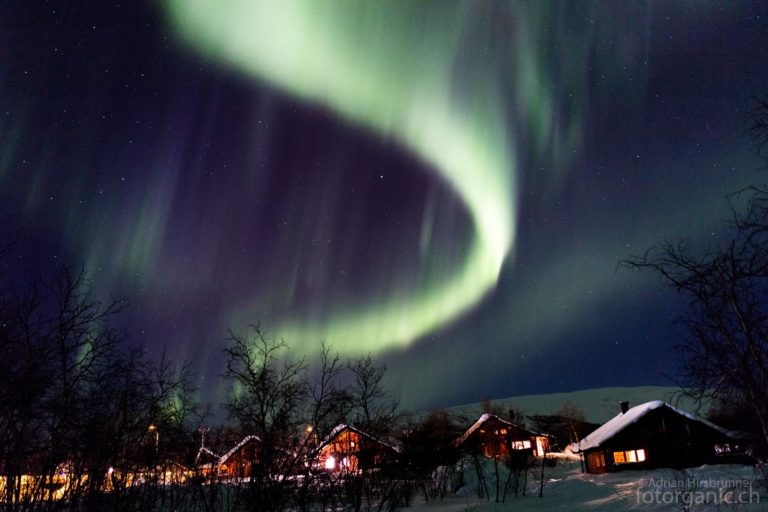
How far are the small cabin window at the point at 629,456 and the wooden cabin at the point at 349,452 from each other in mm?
25450

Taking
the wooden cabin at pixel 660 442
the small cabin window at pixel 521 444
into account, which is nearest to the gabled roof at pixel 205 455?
the wooden cabin at pixel 660 442

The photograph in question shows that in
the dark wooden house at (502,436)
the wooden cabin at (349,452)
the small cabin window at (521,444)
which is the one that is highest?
the wooden cabin at (349,452)

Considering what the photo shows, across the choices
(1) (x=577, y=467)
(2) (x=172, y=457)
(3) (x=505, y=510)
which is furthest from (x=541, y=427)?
(2) (x=172, y=457)

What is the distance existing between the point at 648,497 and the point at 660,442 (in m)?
33.3

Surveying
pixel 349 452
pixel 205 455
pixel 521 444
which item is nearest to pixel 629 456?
pixel 521 444

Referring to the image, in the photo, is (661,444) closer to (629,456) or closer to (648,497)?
(629,456)

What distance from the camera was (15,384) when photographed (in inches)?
361

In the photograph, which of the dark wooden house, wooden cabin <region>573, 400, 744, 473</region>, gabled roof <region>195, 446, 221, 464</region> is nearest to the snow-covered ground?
gabled roof <region>195, 446, 221, 464</region>

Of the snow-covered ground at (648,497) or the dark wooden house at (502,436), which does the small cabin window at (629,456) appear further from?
the snow-covered ground at (648,497)

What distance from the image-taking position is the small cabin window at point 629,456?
156 feet

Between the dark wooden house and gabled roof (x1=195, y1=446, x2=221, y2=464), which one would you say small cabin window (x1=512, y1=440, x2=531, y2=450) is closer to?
the dark wooden house

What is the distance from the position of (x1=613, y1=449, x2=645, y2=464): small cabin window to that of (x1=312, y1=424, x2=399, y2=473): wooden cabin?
83.5 ft

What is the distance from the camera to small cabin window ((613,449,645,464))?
156 ft

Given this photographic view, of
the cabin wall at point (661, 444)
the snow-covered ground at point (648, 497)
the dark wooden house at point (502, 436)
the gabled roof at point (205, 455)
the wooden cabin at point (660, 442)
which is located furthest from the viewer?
the dark wooden house at point (502, 436)
